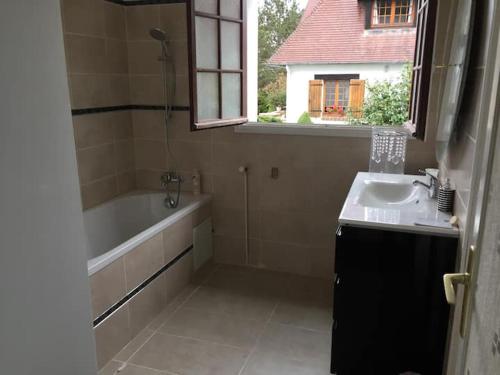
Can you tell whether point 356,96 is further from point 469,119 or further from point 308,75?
point 469,119

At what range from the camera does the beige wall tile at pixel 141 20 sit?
127 inches

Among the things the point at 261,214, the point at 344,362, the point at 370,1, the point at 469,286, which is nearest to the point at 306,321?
the point at 344,362

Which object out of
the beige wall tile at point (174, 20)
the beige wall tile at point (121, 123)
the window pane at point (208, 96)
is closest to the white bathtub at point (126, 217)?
the beige wall tile at point (121, 123)

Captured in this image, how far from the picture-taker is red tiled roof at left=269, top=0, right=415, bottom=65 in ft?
9.78

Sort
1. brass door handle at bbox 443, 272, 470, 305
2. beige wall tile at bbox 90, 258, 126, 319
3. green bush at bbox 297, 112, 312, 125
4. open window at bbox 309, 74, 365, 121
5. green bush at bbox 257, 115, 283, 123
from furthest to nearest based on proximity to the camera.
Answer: green bush at bbox 257, 115, 283, 123
green bush at bbox 297, 112, 312, 125
open window at bbox 309, 74, 365, 121
beige wall tile at bbox 90, 258, 126, 319
brass door handle at bbox 443, 272, 470, 305

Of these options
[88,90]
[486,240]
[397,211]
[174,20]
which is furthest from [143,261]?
[486,240]

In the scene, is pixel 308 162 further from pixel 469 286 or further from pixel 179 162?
pixel 469 286

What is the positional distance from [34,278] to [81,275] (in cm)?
21

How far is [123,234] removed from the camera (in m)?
3.45

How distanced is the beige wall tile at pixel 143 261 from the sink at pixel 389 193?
4.21 feet

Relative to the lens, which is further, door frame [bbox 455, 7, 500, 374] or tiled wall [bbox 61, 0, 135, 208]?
tiled wall [bbox 61, 0, 135, 208]

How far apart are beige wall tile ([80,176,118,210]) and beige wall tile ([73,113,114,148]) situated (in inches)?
11.4

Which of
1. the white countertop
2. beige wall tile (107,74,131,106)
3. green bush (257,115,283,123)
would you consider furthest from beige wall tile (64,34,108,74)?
the white countertop

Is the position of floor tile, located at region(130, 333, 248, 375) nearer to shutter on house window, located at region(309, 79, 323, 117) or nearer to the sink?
the sink
